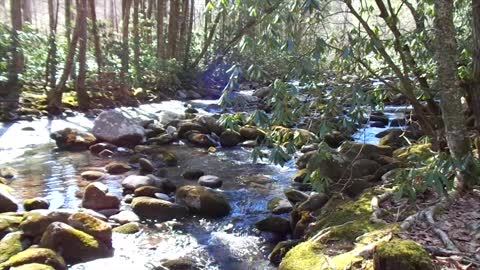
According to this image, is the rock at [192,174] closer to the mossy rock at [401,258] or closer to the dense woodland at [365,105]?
the dense woodland at [365,105]

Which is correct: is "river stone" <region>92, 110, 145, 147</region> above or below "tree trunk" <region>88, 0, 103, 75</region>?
below

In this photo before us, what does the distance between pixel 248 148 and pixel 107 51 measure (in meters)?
7.41

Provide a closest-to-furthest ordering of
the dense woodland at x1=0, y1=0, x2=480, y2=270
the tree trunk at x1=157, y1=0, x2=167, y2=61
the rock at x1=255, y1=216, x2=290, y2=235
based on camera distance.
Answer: the dense woodland at x1=0, y1=0, x2=480, y2=270
the rock at x1=255, y1=216, x2=290, y2=235
the tree trunk at x1=157, y1=0, x2=167, y2=61

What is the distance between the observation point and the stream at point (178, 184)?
16.5 feet

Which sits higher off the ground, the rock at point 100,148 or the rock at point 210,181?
the rock at point 210,181

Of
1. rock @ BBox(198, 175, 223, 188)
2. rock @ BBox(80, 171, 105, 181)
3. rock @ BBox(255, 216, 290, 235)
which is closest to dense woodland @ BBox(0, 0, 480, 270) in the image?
rock @ BBox(255, 216, 290, 235)

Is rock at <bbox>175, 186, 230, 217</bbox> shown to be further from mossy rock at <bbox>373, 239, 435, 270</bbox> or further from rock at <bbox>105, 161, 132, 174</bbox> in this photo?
mossy rock at <bbox>373, 239, 435, 270</bbox>

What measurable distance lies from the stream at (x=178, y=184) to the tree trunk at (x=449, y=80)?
1124mm

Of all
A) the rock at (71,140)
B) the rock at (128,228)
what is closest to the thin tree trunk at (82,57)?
the rock at (71,140)

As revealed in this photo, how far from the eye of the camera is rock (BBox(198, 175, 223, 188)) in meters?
7.51

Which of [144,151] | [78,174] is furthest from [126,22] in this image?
[78,174]

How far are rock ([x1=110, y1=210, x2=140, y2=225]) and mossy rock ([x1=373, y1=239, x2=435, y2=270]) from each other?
352 centimetres

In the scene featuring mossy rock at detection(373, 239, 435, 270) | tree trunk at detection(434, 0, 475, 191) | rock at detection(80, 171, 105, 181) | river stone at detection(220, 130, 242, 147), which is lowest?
rock at detection(80, 171, 105, 181)

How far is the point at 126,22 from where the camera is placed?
16422 millimetres
